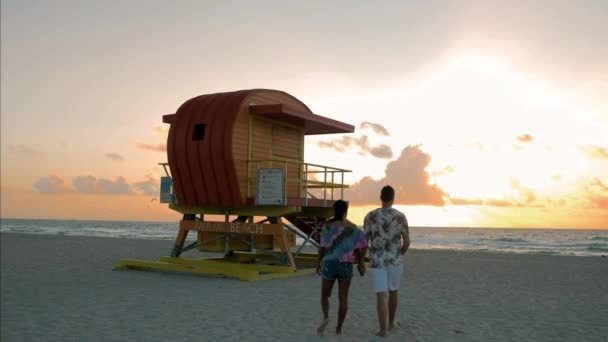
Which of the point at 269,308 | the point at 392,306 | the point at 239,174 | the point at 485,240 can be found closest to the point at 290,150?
the point at 239,174

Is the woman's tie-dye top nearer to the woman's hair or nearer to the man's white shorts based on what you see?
the woman's hair

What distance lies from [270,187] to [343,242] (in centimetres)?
800

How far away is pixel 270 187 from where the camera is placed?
637 inches

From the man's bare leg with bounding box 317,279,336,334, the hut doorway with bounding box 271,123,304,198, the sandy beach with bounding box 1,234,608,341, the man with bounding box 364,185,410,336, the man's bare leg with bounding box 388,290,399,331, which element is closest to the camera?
the man with bounding box 364,185,410,336

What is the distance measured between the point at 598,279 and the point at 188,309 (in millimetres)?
13423

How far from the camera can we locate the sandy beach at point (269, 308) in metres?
9.07

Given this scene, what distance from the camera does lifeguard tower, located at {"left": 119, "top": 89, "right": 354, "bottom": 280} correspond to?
16.4m

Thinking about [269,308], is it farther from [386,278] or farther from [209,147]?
[209,147]

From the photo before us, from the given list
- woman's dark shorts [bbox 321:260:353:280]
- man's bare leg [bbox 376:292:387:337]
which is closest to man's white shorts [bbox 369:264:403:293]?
man's bare leg [bbox 376:292:387:337]

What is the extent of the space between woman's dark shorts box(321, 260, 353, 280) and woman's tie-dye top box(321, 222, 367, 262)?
0.06 metres

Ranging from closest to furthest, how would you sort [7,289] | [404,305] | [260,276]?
[404,305]
[7,289]
[260,276]

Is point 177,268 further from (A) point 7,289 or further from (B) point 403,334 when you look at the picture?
(B) point 403,334

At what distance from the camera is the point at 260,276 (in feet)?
51.5

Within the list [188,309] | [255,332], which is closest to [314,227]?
[188,309]
